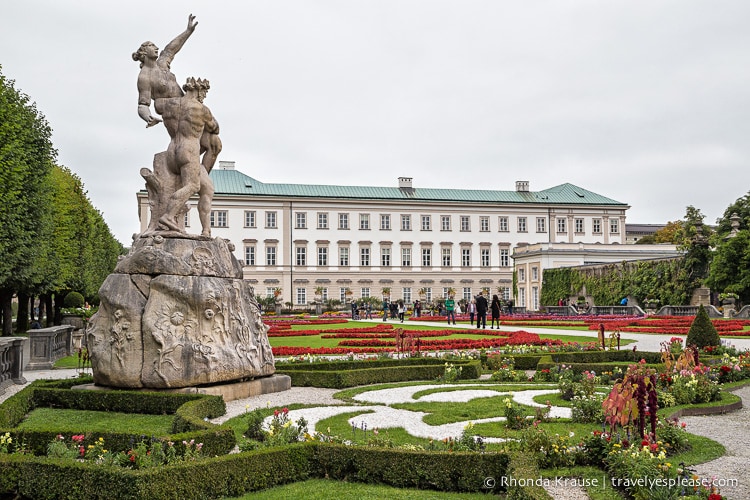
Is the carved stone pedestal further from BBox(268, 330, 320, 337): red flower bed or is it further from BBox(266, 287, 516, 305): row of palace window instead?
BBox(266, 287, 516, 305): row of palace window

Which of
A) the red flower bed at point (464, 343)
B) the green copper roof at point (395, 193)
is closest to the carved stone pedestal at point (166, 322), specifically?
the red flower bed at point (464, 343)

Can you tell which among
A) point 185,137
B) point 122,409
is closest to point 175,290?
point 122,409

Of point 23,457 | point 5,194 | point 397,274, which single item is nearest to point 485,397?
point 23,457

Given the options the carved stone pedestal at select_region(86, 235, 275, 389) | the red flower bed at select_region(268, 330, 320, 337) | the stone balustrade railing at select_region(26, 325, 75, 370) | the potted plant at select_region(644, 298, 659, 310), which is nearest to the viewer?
the carved stone pedestal at select_region(86, 235, 275, 389)

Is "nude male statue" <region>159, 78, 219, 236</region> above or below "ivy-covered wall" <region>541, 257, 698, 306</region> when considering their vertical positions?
above

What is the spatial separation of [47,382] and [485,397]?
6736 mm

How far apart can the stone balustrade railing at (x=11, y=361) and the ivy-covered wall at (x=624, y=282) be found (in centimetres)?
3135

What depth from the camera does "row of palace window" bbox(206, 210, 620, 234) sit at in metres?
57.1

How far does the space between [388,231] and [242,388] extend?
2007 inches

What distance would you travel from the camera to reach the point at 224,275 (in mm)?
9672

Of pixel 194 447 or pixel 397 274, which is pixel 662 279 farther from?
pixel 194 447

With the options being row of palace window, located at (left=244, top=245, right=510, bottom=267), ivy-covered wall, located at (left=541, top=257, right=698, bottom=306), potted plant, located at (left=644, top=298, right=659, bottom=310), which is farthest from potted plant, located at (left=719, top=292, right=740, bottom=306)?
row of palace window, located at (left=244, top=245, right=510, bottom=267)

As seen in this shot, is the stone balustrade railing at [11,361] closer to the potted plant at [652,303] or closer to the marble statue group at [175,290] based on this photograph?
the marble statue group at [175,290]

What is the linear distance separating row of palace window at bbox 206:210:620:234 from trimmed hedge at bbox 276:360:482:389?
45.9 m
